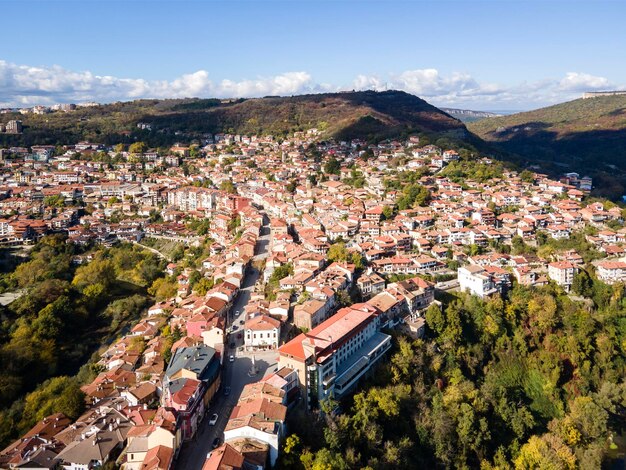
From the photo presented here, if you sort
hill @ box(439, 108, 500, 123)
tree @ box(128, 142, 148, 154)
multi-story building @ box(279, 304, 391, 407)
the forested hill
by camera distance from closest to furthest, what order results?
multi-story building @ box(279, 304, 391, 407), tree @ box(128, 142, 148, 154), the forested hill, hill @ box(439, 108, 500, 123)

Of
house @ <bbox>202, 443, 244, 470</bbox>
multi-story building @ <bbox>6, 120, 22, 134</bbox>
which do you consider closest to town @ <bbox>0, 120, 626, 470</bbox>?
house @ <bbox>202, 443, 244, 470</bbox>

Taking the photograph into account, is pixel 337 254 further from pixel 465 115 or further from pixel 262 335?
pixel 465 115

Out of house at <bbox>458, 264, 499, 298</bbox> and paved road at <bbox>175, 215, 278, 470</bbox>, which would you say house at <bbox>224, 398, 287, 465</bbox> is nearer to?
paved road at <bbox>175, 215, 278, 470</bbox>

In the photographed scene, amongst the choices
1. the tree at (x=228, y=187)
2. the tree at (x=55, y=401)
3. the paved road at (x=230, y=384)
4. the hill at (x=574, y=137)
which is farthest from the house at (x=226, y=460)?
the hill at (x=574, y=137)

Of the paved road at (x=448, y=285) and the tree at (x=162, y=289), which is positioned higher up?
the paved road at (x=448, y=285)

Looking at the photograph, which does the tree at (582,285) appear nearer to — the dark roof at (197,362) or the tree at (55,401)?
the dark roof at (197,362)

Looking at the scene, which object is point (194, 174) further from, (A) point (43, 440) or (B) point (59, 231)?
(A) point (43, 440)
